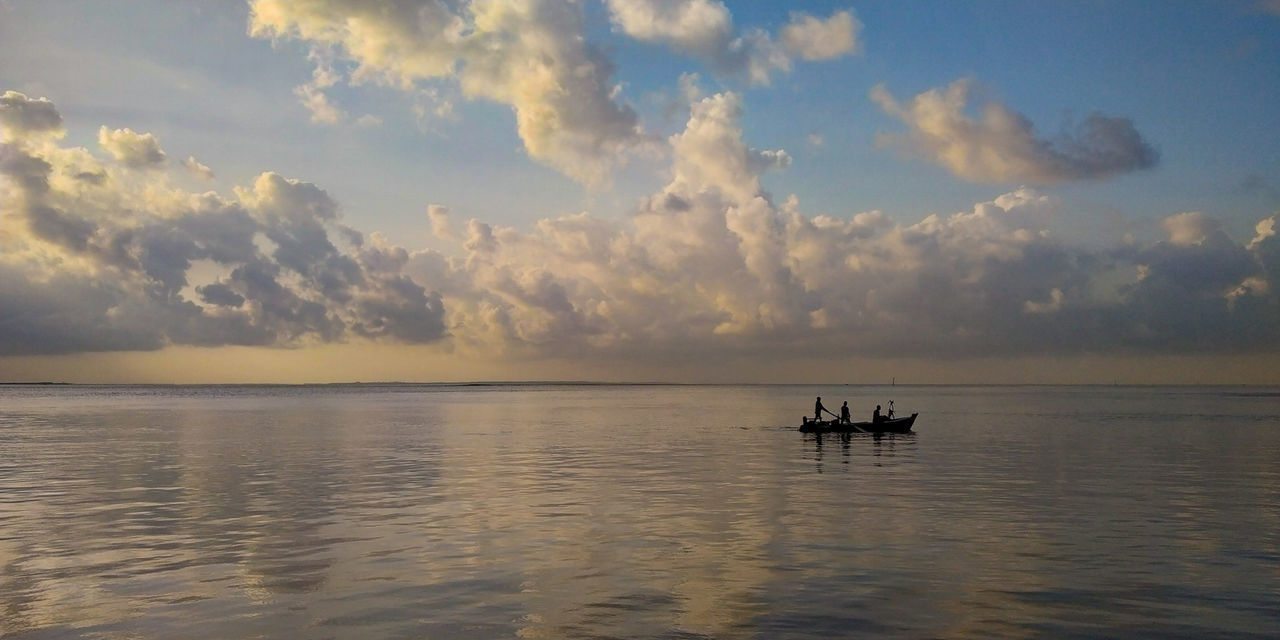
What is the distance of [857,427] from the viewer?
74.7 meters

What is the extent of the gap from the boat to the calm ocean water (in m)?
18.1

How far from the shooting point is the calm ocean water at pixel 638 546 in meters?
17.8

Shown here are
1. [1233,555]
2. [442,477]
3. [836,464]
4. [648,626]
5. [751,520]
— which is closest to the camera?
[648,626]

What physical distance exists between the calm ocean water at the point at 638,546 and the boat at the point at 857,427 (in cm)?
1807

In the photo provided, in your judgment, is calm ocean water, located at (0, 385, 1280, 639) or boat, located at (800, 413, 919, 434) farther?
boat, located at (800, 413, 919, 434)

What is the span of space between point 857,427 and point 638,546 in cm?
5236

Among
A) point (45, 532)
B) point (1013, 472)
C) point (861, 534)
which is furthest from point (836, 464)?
point (45, 532)

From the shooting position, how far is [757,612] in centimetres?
1825

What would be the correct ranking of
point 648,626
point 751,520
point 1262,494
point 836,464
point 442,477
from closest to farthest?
Result: point 648,626
point 751,520
point 1262,494
point 442,477
point 836,464

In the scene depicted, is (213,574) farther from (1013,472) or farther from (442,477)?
(1013,472)

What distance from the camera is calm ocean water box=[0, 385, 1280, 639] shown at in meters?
17.8

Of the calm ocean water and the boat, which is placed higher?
the boat

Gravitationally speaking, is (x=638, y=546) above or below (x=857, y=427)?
below

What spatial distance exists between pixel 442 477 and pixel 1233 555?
104 feet
